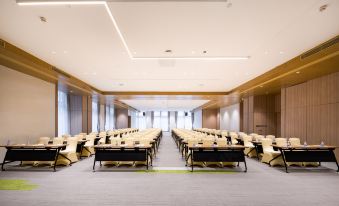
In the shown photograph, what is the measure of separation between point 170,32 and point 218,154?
12.4ft

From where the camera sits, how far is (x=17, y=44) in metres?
7.03

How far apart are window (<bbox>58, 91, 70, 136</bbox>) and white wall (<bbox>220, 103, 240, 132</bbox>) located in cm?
1278

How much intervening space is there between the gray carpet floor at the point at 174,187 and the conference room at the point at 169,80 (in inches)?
1.0

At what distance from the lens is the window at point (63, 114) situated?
51.2 ft

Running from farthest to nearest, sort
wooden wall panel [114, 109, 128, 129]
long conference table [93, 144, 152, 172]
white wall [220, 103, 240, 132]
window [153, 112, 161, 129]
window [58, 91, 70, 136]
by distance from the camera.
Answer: window [153, 112, 161, 129] → wooden wall panel [114, 109, 128, 129] → white wall [220, 103, 240, 132] → window [58, 91, 70, 136] → long conference table [93, 144, 152, 172]

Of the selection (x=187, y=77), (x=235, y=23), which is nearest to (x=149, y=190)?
(x=235, y=23)

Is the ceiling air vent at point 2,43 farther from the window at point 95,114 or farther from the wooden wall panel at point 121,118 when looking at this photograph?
the wooden wall panel at point 121,118

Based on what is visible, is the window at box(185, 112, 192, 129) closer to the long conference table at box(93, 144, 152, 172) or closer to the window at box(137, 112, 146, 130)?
the window at box(137, 112, 146, 130)

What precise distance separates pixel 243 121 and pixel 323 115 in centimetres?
953

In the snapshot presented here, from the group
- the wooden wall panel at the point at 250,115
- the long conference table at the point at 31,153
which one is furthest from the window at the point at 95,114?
the long conference table at the point at 31,153

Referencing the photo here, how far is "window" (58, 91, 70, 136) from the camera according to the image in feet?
51.2

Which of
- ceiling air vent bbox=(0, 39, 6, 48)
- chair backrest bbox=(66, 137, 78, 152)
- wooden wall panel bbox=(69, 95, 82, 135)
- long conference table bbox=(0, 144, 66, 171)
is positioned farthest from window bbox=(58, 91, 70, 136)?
ceiling air vent bbox=(0, 39, 6, 48)

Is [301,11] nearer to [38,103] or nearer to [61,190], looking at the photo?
[61,190]

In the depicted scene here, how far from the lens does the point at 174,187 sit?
553cm
